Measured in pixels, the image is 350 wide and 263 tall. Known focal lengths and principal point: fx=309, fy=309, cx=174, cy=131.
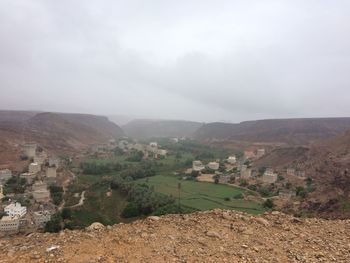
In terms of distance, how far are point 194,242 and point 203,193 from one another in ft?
112

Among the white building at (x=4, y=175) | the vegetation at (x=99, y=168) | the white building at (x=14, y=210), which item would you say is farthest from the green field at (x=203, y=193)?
the white building at (x=4, y=175)

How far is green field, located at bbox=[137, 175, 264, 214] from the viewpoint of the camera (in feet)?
108

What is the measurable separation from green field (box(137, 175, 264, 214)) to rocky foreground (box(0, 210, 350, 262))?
945 inches

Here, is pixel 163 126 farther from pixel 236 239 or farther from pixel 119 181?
pixel 236 239

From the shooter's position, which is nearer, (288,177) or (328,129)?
(288,177)

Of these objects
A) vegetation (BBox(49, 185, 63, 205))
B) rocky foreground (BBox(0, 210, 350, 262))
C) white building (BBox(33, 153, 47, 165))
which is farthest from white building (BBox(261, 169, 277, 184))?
rocky foreground (BBox(0, 210, 350, 262))

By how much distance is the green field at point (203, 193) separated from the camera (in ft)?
108

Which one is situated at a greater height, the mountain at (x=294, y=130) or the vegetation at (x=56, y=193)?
the mountain at (x=294, y=130)

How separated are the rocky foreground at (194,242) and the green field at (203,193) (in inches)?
945

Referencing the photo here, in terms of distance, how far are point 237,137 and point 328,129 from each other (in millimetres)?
28723

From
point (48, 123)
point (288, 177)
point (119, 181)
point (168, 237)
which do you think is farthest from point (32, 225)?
point (48, 123)

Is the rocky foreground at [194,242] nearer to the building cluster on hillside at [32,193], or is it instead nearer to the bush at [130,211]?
the building cluster on hillside at [32,193]

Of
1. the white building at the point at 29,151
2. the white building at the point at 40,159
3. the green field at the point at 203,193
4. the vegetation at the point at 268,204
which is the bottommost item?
the green field at the point at 203,193

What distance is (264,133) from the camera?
4035 inches
